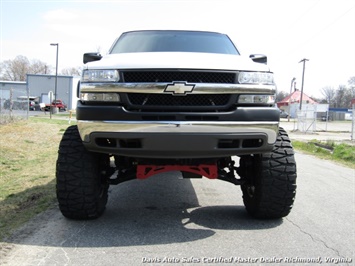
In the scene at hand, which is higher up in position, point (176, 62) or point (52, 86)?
point (52, 86)

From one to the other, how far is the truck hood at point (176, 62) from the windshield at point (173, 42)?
842 millimetres

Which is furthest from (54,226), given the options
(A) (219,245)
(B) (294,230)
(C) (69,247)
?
(B) (294,230)

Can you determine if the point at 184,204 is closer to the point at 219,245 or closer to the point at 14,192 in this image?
the point at 219,245

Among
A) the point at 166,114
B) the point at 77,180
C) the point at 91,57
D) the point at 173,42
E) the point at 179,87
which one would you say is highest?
the point at 173,42

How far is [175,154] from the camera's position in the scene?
345 cm

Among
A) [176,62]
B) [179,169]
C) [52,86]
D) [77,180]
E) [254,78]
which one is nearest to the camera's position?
[176,62]

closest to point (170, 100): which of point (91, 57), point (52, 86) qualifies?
point (91, 57)

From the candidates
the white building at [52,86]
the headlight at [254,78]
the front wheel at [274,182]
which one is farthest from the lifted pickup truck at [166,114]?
the white building at [52,86]

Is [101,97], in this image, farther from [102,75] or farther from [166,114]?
[166,114]

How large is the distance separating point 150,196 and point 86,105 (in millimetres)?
2332

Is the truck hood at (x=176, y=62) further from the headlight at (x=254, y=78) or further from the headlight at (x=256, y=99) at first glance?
the headlight at (x=256, y=99)

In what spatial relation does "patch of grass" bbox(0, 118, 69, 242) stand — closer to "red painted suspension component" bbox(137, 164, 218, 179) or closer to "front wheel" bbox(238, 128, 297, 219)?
"red painted suspension component" bbox(137, 164, 218, 179)

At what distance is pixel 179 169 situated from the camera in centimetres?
396

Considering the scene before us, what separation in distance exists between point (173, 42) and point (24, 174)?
14.3ft
